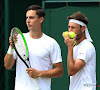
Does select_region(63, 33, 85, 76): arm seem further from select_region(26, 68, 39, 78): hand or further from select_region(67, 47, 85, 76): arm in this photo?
select_region(26, 68, 39, 78): hand

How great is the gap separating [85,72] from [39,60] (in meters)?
0.61

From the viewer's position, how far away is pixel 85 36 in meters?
4.37

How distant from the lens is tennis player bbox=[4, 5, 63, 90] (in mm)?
3982

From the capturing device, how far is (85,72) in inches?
160

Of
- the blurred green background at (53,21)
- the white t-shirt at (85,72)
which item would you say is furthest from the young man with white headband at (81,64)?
the blurred green background at (53,21)

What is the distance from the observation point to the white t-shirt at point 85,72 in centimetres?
406

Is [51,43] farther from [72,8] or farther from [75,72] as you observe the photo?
[72,8]

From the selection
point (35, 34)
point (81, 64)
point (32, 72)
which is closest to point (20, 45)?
point (35, 34)

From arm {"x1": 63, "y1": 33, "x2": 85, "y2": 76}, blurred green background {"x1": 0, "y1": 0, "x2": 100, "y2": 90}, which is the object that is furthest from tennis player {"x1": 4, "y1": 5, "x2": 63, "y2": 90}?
blurred green background {"x1": 0, "y1": 0, "x2": 100, "y2": 90}

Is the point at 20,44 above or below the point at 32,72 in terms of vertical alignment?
above

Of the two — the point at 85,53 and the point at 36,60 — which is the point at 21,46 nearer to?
the point at 36,60

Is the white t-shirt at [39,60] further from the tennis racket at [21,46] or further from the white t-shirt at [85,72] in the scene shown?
the white t-shirt at [85,72]

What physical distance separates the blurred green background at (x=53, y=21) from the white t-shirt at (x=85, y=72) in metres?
1.73
